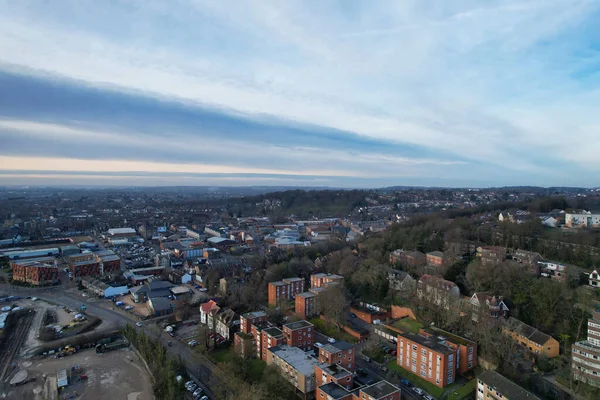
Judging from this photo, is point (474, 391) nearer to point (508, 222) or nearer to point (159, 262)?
point (508, 222)

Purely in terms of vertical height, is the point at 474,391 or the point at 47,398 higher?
the point at 474,391

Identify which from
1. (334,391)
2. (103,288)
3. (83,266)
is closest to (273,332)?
(334,391)

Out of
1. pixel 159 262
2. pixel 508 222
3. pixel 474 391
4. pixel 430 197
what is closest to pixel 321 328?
pixel 474 391

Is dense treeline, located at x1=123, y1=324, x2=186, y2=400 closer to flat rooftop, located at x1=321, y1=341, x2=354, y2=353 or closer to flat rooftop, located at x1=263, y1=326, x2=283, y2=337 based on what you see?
flat rooftop, located at x1=263, y1=326, x2=283, y2=337

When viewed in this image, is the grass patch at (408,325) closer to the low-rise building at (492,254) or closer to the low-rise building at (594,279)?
the low-rise building at (492,254)

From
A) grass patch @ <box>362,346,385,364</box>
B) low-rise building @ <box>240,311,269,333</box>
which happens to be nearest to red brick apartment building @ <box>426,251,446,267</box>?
grass patch @ <box>362,346,385,364</box>

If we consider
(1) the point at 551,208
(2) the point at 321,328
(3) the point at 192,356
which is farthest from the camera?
(1) the point at 551,208
